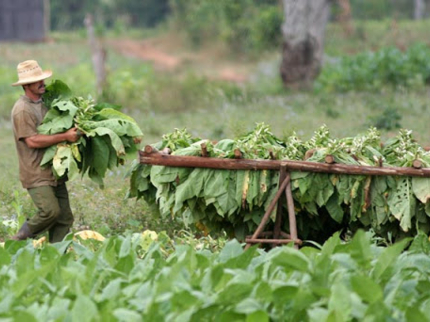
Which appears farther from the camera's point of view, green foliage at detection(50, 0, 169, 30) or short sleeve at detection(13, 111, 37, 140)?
green foliage at detection(50, 0, 169, 30)

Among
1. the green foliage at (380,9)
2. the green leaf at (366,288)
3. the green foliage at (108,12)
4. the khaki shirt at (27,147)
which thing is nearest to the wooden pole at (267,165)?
the khaki shirt at (27,147)

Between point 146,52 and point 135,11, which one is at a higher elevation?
point 135,11

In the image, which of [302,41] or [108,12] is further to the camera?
[108,12]

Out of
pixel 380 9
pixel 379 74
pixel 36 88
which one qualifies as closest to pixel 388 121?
pixel 379 74

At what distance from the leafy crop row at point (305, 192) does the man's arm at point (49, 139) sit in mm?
725

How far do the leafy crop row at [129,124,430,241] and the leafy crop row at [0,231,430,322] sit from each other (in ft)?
5.57

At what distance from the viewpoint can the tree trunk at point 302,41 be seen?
70.8 feet

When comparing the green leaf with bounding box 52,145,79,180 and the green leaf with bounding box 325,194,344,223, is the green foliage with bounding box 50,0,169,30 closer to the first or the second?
the green leaf with bounding box 52,145,79,180

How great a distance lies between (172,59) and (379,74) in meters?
16.4

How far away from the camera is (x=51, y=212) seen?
8828 mm

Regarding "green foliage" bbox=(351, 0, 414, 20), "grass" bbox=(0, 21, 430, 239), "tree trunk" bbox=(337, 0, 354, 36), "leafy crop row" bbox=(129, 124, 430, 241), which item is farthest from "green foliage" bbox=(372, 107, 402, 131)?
"green foliage" bbox=(351, 0, 414, 20)

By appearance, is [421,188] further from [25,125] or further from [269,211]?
[25,125]

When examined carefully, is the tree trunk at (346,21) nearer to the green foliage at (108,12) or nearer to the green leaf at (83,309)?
the green foliage at (108,12)

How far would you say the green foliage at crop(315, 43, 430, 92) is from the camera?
20438 millimetres
